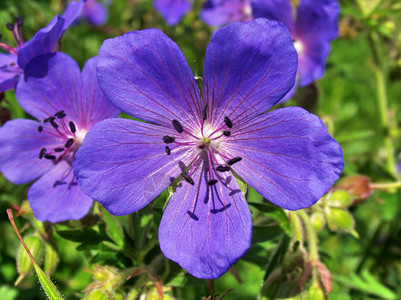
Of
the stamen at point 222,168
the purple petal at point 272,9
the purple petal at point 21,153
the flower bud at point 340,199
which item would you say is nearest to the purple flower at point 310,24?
the purple petal at point 272,9

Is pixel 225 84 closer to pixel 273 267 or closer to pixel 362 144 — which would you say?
pixel 273 267

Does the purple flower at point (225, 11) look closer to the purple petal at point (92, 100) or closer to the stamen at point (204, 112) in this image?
the purple petal at point (92, 100)

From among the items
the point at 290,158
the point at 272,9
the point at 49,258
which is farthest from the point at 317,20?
the point at 49,258

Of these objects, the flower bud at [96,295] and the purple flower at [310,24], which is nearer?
the flower bud at [96,295]

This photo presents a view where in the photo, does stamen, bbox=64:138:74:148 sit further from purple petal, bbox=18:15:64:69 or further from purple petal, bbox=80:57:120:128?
purple petal, bbox=18:15:64:69

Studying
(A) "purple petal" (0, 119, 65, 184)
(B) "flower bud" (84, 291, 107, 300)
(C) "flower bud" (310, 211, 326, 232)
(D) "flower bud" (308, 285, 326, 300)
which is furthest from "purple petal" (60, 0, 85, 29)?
(D) "flower bud" (308, 285, 326, 300)
